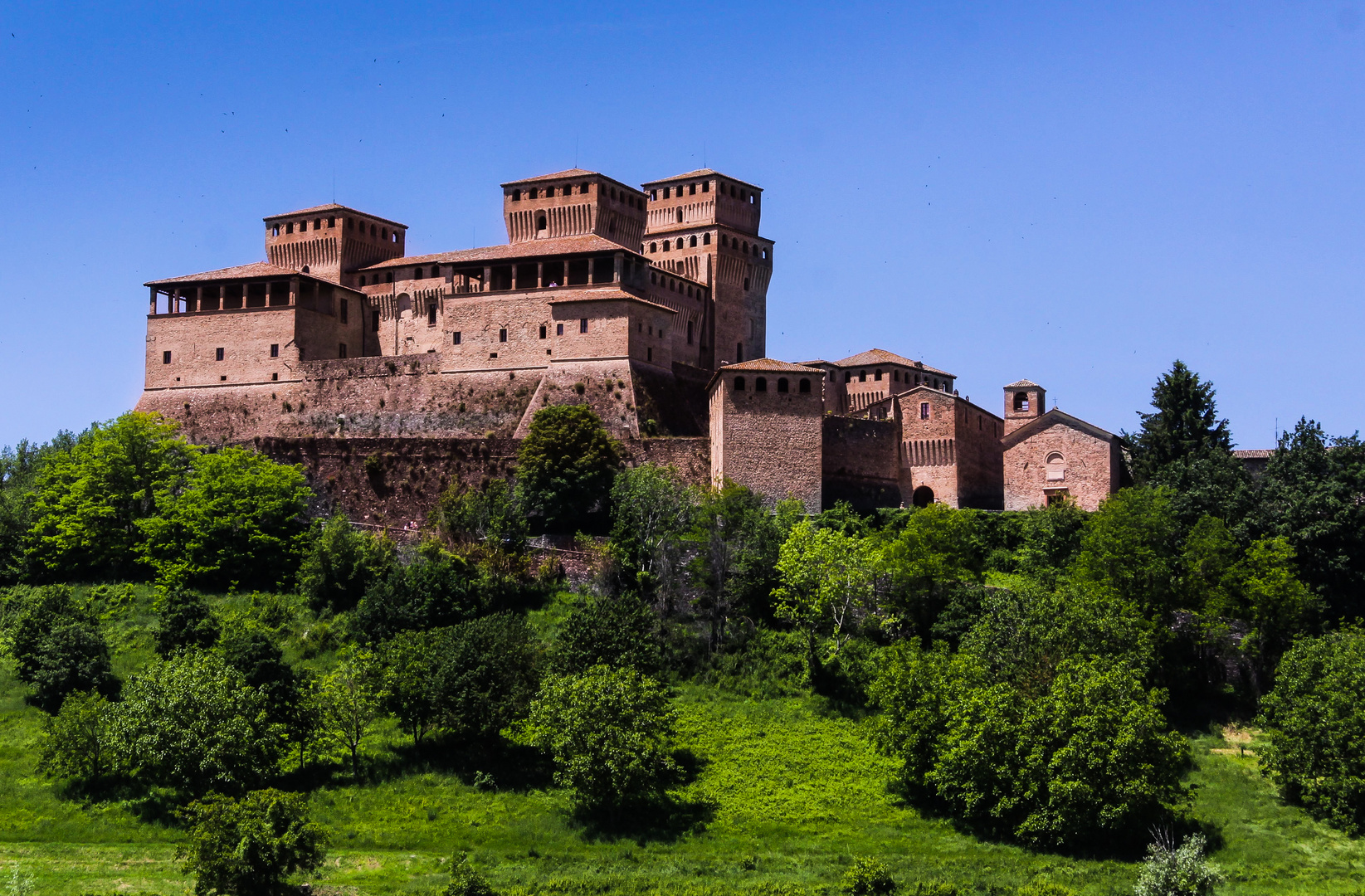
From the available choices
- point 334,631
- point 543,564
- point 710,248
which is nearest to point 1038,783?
point 543,564

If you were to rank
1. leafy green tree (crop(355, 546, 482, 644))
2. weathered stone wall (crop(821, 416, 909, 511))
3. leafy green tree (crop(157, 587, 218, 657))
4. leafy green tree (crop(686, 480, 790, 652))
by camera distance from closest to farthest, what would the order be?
leafy green tree (crop(355, 546, 482, 644)) < leafy green tree (crop(157, 587, 218, 657)) < leafy green tree (crop(686, 480, 790, 652)) < weathered stone wall (crop(821, 416, 909, 511))

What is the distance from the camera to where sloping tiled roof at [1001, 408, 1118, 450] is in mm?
68625

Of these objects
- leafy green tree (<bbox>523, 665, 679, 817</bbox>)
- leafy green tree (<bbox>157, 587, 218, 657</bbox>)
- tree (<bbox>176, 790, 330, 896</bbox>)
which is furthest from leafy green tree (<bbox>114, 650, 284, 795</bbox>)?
leafy green tree (<bbox>523, 665, 679, 817</bbox>)

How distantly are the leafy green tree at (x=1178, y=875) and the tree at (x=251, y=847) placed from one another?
2202cm

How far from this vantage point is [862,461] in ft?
226

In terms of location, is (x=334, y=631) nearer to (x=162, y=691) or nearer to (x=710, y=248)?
(x=162, y=691)

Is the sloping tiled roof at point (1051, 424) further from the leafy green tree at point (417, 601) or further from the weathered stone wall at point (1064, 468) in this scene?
the leafy green tree at point (417, 601)

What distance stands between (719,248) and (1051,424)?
23282 millimetres

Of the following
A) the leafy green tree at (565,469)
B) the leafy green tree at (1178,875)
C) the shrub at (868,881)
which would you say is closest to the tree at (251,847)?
the shrub at (868,881)

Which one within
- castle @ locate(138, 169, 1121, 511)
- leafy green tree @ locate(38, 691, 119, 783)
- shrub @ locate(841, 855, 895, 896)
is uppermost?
castle @ locate(138, 169, 1121, 511)

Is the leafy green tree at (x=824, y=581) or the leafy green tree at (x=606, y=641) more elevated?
the leafy green tree at (x=824, y=581)

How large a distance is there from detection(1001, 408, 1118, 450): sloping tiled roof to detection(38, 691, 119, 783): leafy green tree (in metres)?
38.5

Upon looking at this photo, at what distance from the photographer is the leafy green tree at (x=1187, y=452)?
6166cm

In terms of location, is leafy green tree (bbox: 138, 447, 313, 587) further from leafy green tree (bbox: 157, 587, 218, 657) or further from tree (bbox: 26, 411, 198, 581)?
leafy green tree (bbox: 157, 587, 218, 657)
